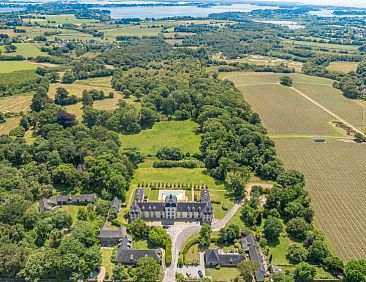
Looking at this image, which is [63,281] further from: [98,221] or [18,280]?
[98,221]

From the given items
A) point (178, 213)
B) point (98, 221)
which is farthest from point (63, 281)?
point (178, 213)

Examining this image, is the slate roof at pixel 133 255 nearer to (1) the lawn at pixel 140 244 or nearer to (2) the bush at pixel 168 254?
(2) the bush at pixel 168 254

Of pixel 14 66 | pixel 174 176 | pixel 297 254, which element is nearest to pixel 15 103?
pixel 14 66

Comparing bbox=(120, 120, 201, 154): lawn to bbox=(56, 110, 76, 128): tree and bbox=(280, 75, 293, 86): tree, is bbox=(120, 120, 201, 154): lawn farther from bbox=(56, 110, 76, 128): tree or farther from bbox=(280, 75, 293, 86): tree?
bbox=(280, 75, 293, 86): tree

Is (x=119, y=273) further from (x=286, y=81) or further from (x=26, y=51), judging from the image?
(x=26, y=51)

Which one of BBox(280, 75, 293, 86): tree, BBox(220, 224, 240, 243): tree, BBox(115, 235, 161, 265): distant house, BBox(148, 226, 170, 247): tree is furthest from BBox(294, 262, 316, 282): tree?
BBox(280, 75, 293, 86): tree

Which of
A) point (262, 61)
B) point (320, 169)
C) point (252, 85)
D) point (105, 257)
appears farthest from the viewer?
point (262, 61)
